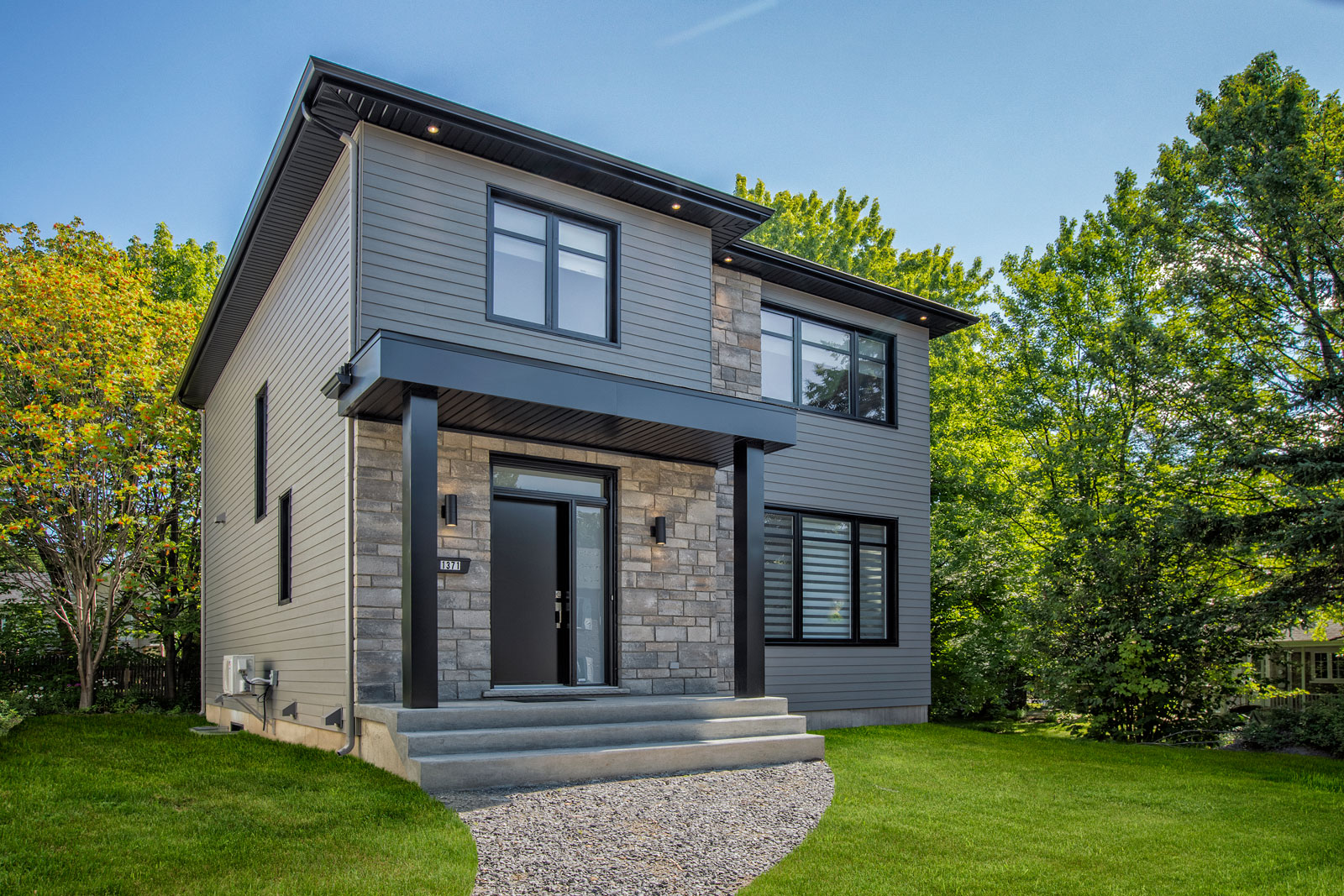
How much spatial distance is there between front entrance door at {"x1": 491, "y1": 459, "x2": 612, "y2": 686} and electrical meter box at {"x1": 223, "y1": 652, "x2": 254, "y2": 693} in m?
3.46

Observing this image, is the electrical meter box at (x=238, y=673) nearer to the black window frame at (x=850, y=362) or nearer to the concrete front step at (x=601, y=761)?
the concrete front step at (x=601, y=761)

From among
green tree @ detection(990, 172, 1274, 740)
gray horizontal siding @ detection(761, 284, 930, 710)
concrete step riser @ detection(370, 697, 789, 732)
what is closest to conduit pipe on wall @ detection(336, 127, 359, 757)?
concrete step riser @ detection(370, 697, 789, 732)

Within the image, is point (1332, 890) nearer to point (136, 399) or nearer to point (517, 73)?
point (517, 73)

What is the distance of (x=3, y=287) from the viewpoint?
13.4m

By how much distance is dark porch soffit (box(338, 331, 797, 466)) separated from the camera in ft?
21.1

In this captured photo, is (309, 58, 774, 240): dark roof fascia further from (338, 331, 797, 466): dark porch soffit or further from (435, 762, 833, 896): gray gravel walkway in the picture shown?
(435, 762, 833, 896): gray gravel walkway

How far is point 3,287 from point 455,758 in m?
12.0

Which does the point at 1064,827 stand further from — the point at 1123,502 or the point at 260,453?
the point at 260,453

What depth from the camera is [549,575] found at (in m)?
8.26

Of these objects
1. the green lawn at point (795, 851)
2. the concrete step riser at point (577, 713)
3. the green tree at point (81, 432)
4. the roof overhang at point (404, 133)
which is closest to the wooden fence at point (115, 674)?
the green tree at point (81, 432)

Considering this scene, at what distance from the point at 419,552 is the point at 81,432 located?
9.60 m

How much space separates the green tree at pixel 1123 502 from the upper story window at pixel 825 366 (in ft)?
9.72

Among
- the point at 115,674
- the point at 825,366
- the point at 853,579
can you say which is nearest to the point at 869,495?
the point at 853,579

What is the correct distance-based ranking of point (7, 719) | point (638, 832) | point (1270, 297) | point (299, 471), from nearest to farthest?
point (638, 832)
point (7, 719)
point (299, 471)
point (1270, 297)
